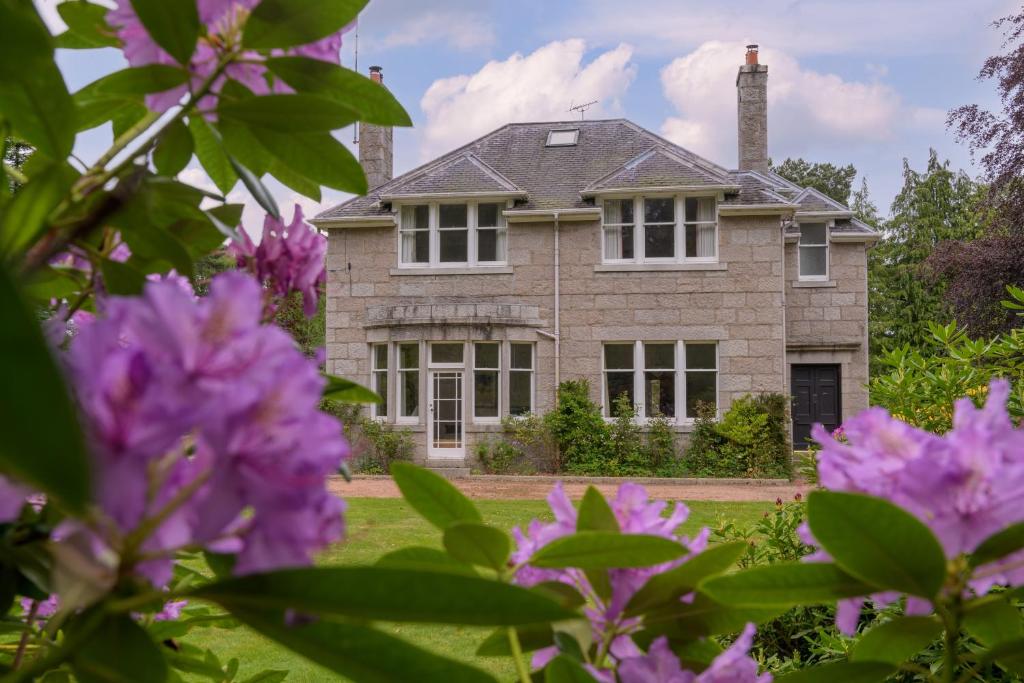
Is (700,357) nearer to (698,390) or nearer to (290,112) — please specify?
(698,390)

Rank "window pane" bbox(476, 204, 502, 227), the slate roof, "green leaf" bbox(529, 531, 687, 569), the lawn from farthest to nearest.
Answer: "window pane" bbox(476, 204, 502, 227) → the slate roof → the lawn → "green leaf" bbox(529, 531, 687, 569)

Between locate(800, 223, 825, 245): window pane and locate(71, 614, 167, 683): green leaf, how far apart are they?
1648 cm

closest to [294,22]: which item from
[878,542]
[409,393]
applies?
[878,542]

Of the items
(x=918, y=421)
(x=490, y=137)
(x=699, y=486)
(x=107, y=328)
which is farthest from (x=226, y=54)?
(x=490, y=137)

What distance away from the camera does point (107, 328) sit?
1.12 ft

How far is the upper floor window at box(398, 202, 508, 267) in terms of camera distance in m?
14.5

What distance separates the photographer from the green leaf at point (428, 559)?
639 mm

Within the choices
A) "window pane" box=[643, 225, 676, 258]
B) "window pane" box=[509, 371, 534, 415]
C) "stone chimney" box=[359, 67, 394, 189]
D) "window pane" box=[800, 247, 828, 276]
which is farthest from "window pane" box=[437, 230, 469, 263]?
"window pane" box=[800, 247, 828, 276]

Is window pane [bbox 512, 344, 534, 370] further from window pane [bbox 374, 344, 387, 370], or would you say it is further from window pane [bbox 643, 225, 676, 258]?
window pane [bbox 643, 225, 676, 258]

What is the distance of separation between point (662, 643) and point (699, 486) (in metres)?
12.2

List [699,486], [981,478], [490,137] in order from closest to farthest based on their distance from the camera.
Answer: [981,478], [699,486], [490,137]

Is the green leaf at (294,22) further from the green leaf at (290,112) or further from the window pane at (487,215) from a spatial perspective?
the window pane at (487,215)

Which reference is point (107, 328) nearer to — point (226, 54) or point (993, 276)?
point (226, 54)

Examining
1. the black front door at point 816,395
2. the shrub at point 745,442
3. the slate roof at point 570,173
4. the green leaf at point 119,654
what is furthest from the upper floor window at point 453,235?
the green leaf at point 119,654
